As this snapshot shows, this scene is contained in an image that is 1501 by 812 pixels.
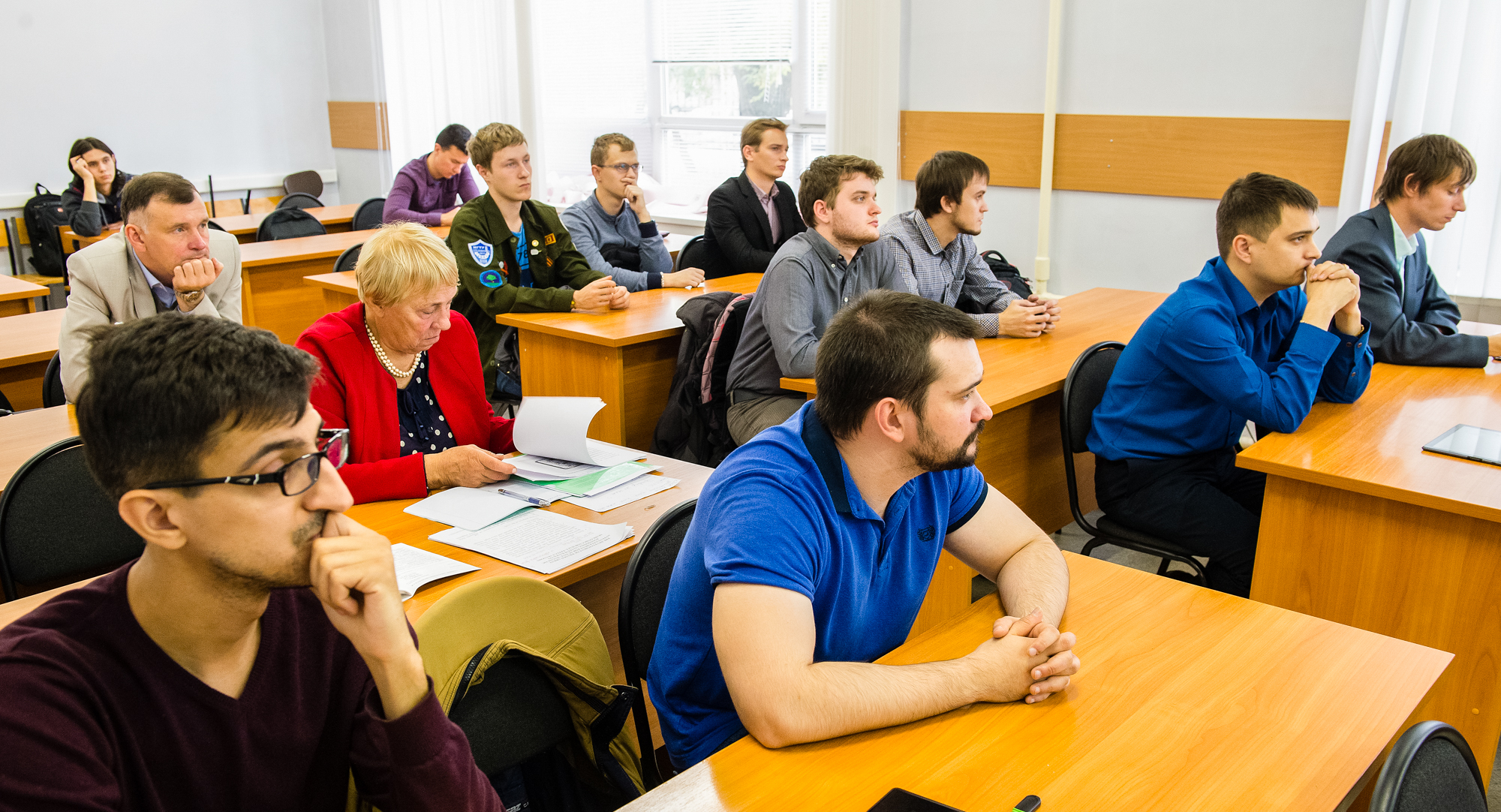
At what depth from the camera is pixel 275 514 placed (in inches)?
39.3

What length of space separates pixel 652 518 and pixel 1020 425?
54.4 inches

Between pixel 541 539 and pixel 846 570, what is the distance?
703 millimetres

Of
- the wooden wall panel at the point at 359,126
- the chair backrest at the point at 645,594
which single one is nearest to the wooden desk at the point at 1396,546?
the chair backrest at the point at 645,594

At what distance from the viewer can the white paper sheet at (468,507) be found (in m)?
1.99

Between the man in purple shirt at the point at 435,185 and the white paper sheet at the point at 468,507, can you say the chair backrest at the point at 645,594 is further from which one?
the man in purple shirt at the point at 435,185

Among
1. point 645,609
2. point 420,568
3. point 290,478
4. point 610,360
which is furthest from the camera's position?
point 610,360

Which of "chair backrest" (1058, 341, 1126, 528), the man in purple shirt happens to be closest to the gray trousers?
"chair backrest" (1058, 341, 1126, 528)

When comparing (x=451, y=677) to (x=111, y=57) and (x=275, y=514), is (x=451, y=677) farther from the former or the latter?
(x=111, y=57)

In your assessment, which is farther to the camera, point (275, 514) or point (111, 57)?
point (111, 57)

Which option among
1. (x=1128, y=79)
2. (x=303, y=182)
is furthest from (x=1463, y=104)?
(x=303, y=182)

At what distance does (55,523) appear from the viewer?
1926 millimetres

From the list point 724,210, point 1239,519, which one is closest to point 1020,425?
point 1239,519

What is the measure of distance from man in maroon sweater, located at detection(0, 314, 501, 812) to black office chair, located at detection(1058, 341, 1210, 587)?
1.91 m

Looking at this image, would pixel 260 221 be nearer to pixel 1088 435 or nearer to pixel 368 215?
pixel 368 215
